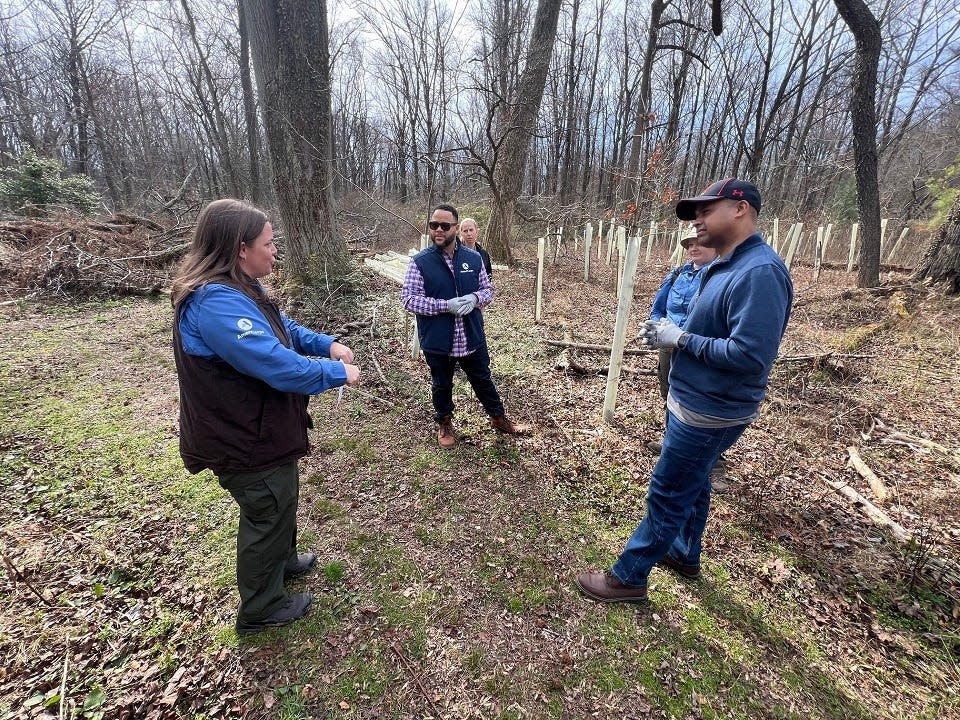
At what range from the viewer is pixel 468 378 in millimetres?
3916

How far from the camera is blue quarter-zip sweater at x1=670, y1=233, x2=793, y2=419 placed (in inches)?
71.6

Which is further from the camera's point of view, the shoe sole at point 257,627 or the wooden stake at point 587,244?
the wooden stake at point 587,244

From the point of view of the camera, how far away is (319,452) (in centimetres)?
395

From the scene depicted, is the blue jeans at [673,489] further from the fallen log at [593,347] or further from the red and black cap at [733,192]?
the fallen log at [593,347]

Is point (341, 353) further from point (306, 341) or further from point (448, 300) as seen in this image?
point (448, 300)

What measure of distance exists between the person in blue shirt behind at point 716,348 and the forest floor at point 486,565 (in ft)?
2.24

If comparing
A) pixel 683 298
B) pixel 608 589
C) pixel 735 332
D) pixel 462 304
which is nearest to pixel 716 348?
pixel 735 332

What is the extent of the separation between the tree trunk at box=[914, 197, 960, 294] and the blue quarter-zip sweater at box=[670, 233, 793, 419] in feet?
25.4

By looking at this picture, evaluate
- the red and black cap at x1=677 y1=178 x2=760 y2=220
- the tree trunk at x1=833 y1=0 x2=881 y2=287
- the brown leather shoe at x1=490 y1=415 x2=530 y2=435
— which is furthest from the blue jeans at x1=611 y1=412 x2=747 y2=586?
the tree trunk at x1=833 y1=0 x2=881 y2=287

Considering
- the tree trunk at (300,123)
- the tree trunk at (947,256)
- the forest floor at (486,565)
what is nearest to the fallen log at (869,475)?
the forest floor at (486,565)

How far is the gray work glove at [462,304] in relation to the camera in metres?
3.50

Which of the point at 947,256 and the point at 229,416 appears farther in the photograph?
the point at 947,256

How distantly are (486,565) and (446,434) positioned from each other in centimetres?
148

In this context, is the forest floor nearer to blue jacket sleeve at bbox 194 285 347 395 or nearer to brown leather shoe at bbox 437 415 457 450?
brown leather shoe at bbox 437 415 457 450
